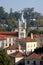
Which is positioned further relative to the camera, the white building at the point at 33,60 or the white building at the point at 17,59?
the white building at the point at 17,59

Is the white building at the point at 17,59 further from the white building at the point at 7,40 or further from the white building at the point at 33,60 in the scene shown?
the white building at the point at 7,40

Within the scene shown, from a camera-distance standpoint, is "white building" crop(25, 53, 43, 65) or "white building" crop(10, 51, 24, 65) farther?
"white building" crop(10, 51, 24, 65)

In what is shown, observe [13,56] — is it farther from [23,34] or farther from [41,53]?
[23,34]

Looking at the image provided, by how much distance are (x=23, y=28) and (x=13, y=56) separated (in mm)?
11538

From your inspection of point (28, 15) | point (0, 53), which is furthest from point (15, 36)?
point (28, 15)

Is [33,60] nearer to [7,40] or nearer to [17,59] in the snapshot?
[17,59]

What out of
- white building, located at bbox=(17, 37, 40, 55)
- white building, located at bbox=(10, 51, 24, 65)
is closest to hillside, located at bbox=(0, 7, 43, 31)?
white building, located at bbox=(17, 37, 40, 55)

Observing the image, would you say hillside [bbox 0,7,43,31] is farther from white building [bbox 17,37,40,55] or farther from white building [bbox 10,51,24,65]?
white building [bbox 10,51,24,65]

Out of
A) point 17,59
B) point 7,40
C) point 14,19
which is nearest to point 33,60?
point 17,59

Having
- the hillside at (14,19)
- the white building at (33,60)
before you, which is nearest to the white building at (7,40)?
the white building at (33,60)

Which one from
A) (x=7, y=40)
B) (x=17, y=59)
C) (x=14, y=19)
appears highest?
(x=17, y=59)

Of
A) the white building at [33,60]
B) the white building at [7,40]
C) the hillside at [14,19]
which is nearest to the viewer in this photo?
the white building at [33,60]

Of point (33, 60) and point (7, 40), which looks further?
point (7, 40)

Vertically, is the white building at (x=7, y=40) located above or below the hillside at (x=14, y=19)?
above
